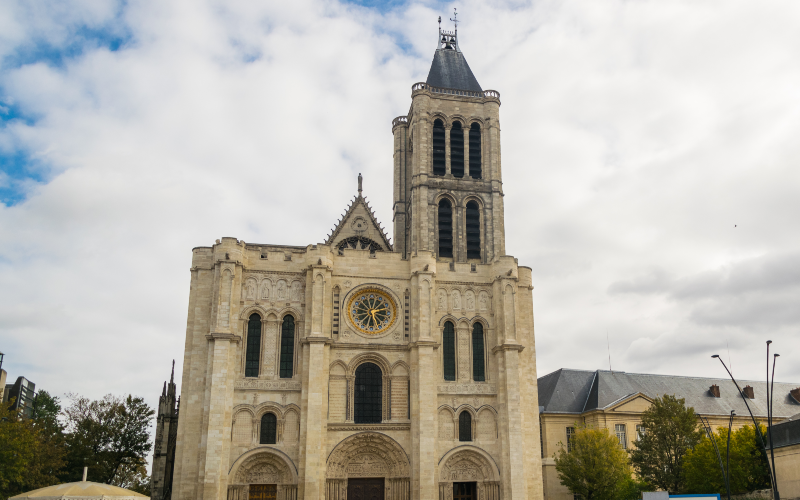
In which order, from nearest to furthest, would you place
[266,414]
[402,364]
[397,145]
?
1. [266,414]
2. [402,364]
3. [397,145]

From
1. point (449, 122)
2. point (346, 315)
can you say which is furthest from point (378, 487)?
point (449, 122)

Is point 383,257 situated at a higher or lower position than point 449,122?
lower

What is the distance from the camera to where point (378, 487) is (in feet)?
104

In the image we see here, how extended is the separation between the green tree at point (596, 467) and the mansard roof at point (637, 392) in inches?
358

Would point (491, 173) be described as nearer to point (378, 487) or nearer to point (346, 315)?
point (346, 315)

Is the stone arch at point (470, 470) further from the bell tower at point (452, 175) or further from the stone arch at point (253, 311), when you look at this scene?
the stone arch at point (253, 311)

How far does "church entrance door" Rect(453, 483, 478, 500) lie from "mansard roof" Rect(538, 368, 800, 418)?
14767 millimetres

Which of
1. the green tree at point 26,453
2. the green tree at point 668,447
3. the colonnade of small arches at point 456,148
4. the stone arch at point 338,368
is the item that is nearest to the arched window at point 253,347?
the stone arch at point 338,368

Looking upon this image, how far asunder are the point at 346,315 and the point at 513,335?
8538 millimetres

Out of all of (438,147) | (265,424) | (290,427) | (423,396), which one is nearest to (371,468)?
(423,396)

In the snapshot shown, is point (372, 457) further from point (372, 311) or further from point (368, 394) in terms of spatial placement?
point (372, 311)

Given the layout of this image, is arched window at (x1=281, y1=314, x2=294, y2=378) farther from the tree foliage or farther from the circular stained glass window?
the tree foliage

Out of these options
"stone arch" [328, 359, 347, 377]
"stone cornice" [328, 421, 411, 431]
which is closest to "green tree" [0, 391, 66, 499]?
"stone cornice" [328, 421, 411, 431]

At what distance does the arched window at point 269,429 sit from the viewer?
101 feet
